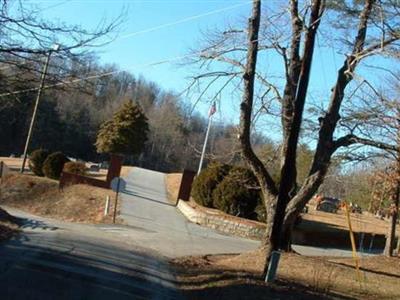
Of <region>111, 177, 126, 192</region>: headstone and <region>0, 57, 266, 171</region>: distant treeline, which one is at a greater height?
<region>0, 57, 266, 171</region>: distant treeline

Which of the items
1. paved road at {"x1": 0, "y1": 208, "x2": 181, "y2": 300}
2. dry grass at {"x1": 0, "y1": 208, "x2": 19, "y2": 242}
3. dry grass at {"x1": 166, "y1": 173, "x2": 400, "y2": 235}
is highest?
dry grass at {"x1": 166, "y1": 173, "x2": 400, "y2": 235}

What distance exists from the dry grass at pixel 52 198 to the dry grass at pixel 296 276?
45.4 feet

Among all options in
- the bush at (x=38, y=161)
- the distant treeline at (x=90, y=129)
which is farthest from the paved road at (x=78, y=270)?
the distant treeline at (x=90, y=129)

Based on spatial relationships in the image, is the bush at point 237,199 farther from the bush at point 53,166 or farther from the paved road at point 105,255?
the bush at point 53,166

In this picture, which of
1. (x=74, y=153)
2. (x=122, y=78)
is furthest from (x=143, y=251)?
(x=122, y=78)

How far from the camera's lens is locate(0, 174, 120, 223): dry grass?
108 feet

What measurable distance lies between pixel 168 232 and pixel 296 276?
407 inches

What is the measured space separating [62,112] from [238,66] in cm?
8289

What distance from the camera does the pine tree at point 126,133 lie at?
7006cm

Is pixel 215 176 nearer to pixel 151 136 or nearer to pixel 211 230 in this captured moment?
pixel 211 230

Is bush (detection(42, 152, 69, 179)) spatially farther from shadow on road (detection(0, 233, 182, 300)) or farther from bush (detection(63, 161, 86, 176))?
shadow on road (detection(0, 233, 182, 300))

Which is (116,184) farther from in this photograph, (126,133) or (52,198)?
(126,133)

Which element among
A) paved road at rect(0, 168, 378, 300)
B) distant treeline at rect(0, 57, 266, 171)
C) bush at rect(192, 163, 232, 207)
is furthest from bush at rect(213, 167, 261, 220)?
distant treeline at rect(0, 57, 266, 171)

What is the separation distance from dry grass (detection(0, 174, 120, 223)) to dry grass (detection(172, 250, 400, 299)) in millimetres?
13853
